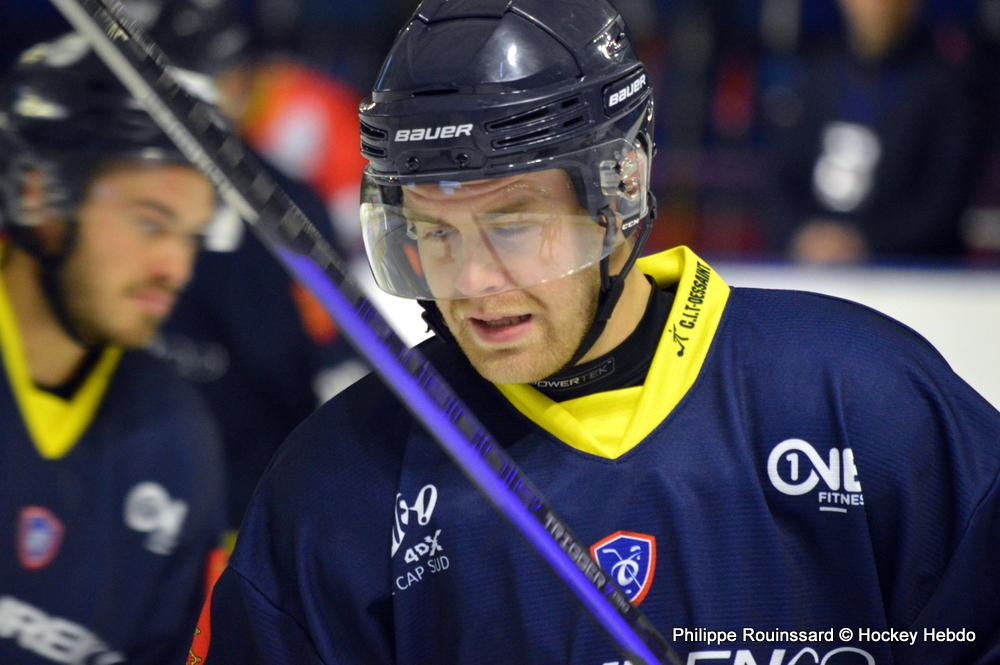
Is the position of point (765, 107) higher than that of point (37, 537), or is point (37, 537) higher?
point (37, 537)

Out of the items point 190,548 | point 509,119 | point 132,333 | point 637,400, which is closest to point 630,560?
point 637,400

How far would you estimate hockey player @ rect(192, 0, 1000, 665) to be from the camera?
5.87ft

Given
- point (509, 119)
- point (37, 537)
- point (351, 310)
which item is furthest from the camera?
point (37, 537)

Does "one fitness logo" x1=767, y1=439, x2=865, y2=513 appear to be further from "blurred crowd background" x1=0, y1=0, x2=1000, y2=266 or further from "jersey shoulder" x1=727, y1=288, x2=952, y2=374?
"blurred crowd background" x1=0, y1=0, x2=1000, y2=266

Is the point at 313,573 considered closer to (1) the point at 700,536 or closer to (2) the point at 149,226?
(1) the point at 700,536

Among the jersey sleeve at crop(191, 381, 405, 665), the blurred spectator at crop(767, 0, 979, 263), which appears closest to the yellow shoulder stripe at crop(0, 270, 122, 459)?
the jersey sleeve at crop(191, 381, 405, 665)

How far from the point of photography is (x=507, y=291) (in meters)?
1.80

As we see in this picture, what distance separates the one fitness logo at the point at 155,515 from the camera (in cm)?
246

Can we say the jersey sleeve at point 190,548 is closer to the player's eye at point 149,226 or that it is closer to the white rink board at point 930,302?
the player's eye at point 149,226

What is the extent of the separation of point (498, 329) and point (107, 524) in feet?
3.02

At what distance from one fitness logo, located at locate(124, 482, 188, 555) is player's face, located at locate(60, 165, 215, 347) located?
0.79 feet

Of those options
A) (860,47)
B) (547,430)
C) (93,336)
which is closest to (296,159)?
(860,47)

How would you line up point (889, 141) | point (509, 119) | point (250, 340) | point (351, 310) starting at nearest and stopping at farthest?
1. point (351, 310)
2. point (509, 119)
3. point (250, 340)
4. point (889, 141)

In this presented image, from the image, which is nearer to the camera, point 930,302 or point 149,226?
point 149,226
